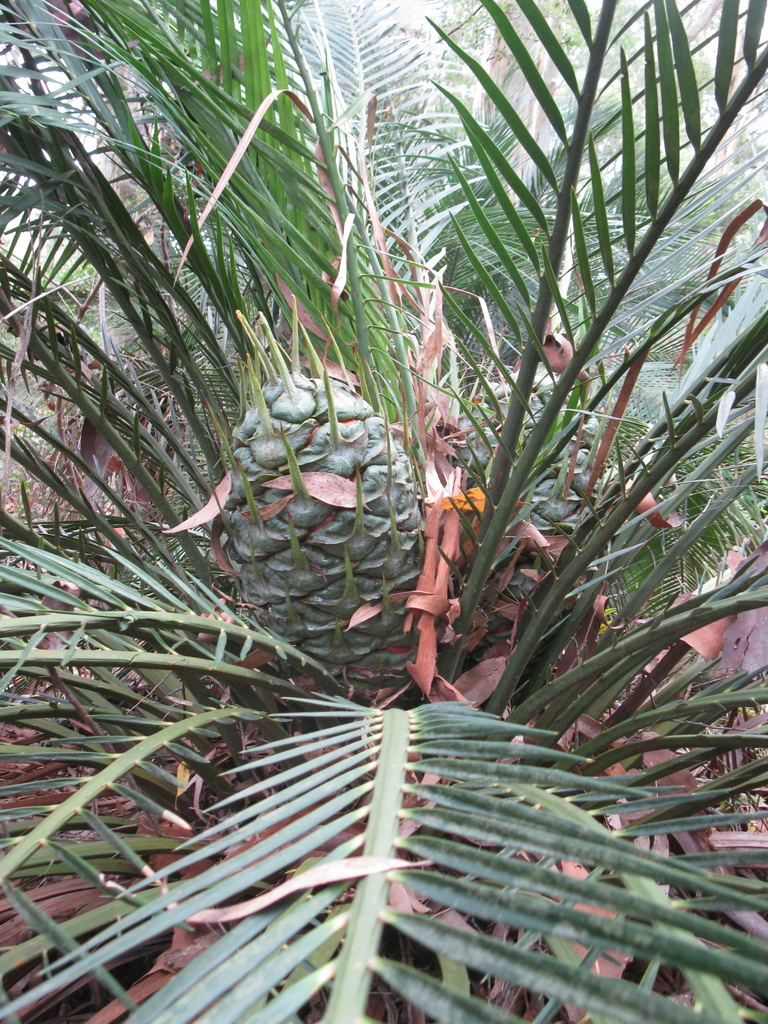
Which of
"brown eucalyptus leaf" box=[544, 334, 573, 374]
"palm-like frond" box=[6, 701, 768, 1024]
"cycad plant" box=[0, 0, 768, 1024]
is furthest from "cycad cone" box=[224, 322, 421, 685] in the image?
"palm-like frond" box=[6, 701, 768, 1024]

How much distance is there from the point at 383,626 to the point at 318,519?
0.31 feet

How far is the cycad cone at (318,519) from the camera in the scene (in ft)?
1.48

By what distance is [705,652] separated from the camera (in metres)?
0.40

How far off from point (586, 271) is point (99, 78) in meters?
0.50

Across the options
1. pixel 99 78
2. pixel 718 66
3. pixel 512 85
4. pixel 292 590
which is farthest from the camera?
pixel 512 85

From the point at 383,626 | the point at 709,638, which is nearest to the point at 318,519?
the point at 383,626

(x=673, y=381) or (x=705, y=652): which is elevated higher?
(x=673, y=381)

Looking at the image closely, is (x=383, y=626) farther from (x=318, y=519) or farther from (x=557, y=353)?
(x=557, y=353)

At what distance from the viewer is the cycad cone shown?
45 cm

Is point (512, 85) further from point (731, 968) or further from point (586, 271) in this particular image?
point (731, 968)

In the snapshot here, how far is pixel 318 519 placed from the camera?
45 centimetres

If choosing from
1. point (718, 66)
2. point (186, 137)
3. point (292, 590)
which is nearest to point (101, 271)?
point (186, 137)

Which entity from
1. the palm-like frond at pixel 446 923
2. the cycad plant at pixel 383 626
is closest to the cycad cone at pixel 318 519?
the cycad plant at pixel 383 626

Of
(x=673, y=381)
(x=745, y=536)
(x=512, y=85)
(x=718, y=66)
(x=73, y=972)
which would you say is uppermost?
(x=512, y=85)
